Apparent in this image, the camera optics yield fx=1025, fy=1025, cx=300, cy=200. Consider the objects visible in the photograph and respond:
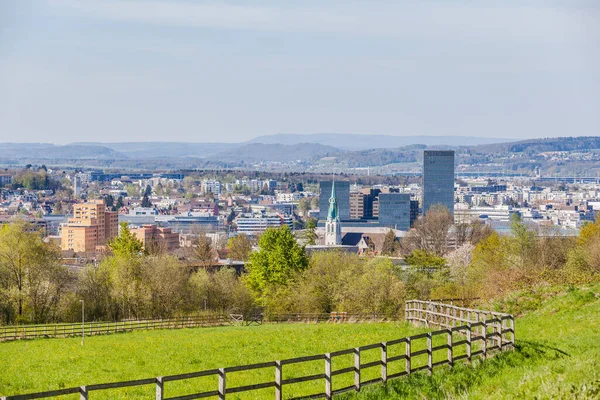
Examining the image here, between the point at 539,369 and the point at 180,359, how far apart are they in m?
8.47

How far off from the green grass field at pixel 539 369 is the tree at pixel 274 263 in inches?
1342

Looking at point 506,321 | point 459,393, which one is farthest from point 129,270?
point 459,393

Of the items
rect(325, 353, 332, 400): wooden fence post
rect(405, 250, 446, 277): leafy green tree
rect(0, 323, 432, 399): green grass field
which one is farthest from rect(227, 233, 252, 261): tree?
rect(325, 353, 332, 400): wooden fence post

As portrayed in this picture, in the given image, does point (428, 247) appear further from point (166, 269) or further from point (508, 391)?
point (508, 391)

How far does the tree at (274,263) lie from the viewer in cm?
6166

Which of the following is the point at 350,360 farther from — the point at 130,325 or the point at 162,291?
the point at 162,291

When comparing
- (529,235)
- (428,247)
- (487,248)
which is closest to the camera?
(529,235)

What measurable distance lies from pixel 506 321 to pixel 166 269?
38701mm

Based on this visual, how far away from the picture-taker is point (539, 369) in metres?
16.8

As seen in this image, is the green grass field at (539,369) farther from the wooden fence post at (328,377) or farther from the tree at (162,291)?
the tree at (162,291)

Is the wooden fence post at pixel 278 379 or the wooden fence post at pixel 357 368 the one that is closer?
the wooden fence post at pixel 278 379

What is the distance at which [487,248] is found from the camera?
78.6 metres

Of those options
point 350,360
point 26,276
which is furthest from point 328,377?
point 26,276

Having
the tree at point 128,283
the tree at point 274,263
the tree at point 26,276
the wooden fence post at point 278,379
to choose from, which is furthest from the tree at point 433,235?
the wooden fence post at point 278,379
